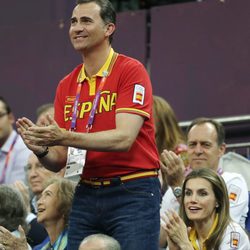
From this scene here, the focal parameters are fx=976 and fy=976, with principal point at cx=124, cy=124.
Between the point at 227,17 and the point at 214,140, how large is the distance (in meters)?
2.26

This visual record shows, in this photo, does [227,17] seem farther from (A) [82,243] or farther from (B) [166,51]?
(A) [82,243]

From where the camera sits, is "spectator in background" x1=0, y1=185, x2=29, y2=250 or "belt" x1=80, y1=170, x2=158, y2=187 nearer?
"belt" x1=80, y1=170, x2=158, y2=187

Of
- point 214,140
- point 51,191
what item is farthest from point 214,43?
point 51,191

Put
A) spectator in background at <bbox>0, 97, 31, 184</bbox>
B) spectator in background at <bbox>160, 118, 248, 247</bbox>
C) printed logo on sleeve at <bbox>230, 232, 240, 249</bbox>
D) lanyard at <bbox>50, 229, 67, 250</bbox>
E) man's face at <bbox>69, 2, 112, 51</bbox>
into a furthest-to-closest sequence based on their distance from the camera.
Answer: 1. spectator in background at <bbox>0, 97, 31, 184</bbox>
2. spectator in background at <bbox>160, 118, 248, 247</bbox>
3. lanyard at <bbox>50, 229, 67, 250</bbox>
4. printed logo on sleeve at <bbox>230, 232, 240, 249</bbox>
5. man's face at <bbox>69, 2, 112, 51</bbox>

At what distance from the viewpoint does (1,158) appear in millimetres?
9508

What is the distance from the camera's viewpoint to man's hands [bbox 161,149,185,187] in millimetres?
7387

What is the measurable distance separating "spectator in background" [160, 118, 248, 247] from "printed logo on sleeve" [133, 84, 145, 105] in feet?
4.89

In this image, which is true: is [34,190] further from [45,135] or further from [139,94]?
[45,135]

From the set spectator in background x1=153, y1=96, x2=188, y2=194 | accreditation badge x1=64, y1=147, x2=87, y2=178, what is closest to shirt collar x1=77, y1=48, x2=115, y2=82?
accreditation badge x1=64, y1=147, x2=87, y2=178

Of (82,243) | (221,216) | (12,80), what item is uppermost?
(12,80)

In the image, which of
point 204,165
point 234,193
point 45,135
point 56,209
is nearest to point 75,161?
point 45,135

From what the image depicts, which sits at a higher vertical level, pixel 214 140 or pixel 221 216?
pixel 214 140

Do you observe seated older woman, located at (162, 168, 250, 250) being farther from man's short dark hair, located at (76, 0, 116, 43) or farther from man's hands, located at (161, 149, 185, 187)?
man's short dark hair, located at (76, 0, 116, 43)

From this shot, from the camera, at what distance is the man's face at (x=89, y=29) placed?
599 cm
